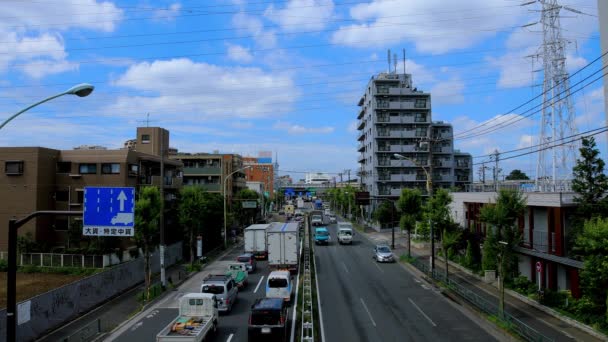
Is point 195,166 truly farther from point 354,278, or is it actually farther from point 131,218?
point 131,218

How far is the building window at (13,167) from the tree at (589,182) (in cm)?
4513

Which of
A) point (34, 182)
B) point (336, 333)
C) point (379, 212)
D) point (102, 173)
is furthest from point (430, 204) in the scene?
point (379, 212)

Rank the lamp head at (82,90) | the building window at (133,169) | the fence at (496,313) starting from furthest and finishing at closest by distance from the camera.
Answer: the building window at (133,169) → the fence at (496,313) → the lamp head at (82,90)

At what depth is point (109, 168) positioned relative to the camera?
4403 centimetres

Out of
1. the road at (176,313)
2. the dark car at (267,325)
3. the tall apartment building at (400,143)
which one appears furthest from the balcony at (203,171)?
the dark car at (267,325)

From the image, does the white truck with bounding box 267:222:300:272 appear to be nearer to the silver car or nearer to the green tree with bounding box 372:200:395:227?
the silver car

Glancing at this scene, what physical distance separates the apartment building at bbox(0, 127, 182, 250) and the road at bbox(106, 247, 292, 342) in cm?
1506

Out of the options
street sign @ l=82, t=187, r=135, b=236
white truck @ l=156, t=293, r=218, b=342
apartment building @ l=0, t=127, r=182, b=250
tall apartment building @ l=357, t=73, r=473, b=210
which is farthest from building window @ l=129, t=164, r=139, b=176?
tall apartment building @ l=357, t=73, r=473, b=210

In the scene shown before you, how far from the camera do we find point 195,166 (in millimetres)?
80188

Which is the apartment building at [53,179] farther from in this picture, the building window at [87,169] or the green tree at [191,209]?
the green tree at [191,209]

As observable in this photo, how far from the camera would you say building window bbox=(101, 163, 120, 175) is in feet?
144

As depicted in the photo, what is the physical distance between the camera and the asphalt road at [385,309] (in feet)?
70.0

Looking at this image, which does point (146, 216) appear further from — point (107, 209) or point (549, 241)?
point (549, 241)

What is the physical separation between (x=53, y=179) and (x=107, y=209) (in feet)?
98.9
